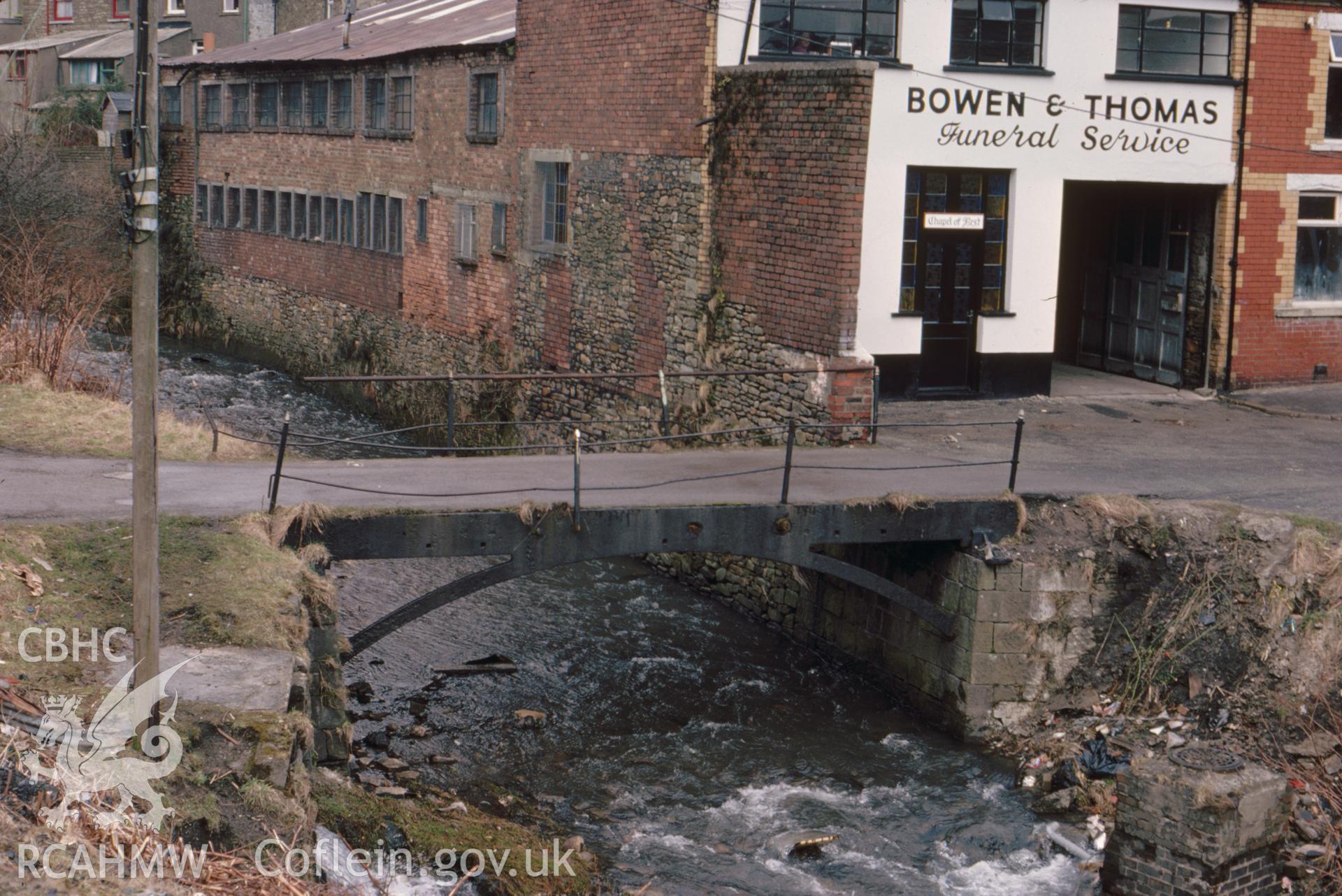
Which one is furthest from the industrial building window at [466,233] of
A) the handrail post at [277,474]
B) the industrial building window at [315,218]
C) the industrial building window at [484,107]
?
the handrail post at [277,474]

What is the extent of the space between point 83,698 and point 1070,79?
45.4 feet

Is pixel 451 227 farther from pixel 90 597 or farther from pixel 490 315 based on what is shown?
pixel 90 597

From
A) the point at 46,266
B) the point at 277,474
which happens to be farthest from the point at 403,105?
the point at 277,474

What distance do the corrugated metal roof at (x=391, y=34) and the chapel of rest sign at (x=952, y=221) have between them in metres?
8.78

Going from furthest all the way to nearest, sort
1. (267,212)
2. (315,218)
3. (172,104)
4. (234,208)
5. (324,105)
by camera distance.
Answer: (172,104) → (234,208) → (267,212) → (315,218) → (324,105)

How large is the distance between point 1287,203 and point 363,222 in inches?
690

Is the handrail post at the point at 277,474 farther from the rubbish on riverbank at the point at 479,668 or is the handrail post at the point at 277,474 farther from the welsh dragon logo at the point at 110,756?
the rubbish on riverbank at the point at 479,668

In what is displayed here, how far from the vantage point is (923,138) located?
16953mm

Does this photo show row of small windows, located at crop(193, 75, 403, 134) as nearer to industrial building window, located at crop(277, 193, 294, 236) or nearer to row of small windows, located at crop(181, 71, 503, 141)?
row of small windows, located at crop(181, 71, 503, 141)

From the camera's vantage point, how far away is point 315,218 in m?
32.0

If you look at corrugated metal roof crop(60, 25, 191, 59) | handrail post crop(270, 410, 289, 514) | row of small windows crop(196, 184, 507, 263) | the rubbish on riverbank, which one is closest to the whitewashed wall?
the rubbish on riverbank

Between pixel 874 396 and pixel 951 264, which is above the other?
pixel 951 264

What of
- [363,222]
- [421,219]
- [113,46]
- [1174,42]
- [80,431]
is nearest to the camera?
[80,431]

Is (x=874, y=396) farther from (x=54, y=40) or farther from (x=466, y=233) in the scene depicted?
(x=54, y=40)
